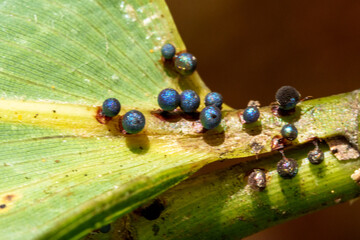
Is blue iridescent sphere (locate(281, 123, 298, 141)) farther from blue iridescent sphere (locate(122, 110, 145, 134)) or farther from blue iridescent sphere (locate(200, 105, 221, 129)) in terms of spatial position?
blue iridescent sphere (locate(122, 110, 145, 134))

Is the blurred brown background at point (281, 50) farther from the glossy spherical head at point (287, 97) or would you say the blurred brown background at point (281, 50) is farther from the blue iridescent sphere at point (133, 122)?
the blue iridescent sphere at point (133, 122)

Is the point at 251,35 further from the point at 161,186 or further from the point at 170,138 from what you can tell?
the point at 161,186

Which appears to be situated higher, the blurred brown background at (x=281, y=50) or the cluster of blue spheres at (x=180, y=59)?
the blurred brown background at (x=281, y=50)

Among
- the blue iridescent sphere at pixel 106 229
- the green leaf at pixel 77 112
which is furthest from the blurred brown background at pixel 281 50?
the blue iridescent sphere at pixel 106 229

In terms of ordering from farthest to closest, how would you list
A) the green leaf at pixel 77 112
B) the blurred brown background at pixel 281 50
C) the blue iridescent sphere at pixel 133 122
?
the blurred brown background at pixel 281 50, the blue iridescent sphere at pixel 133 122, the green leaf at pixel 77 112

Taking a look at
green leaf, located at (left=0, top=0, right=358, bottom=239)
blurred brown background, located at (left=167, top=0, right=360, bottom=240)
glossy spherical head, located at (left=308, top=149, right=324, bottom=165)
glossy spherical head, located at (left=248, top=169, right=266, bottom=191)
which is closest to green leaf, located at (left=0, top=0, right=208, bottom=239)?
green leaf, located at (left=0, top=0, right=358, bottom=239)

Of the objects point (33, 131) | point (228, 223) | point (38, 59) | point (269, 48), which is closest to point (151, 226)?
point (228, 223)

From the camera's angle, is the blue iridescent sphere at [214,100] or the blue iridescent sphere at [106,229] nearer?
the blue iridescent sphere at [106,229]

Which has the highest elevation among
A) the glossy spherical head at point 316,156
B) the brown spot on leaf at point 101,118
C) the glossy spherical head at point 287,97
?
the brown spot on leaf at point 101,118
